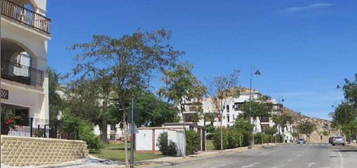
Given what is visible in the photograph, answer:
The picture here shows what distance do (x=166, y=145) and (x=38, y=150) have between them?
15.6m

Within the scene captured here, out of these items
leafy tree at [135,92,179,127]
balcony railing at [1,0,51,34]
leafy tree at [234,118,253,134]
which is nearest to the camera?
balcony railing at [1,0,51,34]

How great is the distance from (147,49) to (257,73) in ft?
124

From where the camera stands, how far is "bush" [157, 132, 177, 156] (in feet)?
140

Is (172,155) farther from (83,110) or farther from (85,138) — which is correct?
(83,110)

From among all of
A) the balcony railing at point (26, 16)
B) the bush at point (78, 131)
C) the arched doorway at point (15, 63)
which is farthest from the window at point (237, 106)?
the balcony railing at point (26, 16)

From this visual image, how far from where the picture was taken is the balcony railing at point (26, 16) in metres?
32.0

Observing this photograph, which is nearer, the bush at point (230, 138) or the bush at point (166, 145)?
the bush at point (166, 145)

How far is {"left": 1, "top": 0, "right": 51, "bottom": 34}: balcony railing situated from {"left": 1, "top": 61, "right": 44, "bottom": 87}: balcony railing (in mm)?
→ 2588

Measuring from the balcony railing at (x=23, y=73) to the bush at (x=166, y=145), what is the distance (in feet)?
36.0

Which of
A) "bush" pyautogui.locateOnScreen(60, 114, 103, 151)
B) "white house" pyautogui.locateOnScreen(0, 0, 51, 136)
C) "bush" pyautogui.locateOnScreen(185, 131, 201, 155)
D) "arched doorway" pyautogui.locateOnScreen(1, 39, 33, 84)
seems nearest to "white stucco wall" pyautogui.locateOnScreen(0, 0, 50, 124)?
"white house" pyautogui.locateOnScreen(0, 0, 51, 136)

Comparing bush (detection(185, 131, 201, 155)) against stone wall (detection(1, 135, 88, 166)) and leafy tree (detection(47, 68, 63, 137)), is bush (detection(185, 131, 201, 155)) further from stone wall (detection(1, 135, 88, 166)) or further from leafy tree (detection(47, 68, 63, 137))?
leafy tree (detection(47, 68, 63, 137))

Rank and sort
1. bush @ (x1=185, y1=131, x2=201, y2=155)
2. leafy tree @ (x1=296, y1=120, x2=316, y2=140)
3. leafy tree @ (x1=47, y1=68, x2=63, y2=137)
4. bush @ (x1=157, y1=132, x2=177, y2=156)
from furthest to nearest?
1. leafy tree @ (x1=296, y1=120, x2=316, y2=140)
2. leafy tree @ (x1=47, y1=68, x2=63, y2=137)
3. bush @ (x1=185, y1=131, x2=201, y2=155)
4. bush @ (x1=157, y1=132, x2=177, y2=156)

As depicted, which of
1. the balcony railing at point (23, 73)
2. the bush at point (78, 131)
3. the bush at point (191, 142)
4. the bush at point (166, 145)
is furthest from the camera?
the bush at point (191, 142)

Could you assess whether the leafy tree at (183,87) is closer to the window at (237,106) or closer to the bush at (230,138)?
the bush at (230,138)
